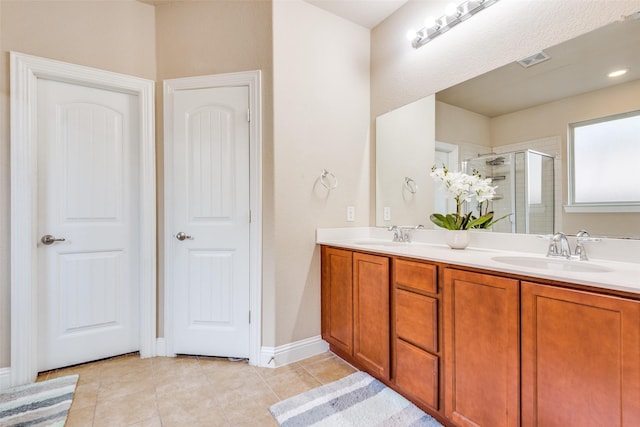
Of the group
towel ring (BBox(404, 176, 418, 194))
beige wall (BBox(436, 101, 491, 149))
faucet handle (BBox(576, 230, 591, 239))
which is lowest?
faucet handle (BBox(576, 230, 591, 239))

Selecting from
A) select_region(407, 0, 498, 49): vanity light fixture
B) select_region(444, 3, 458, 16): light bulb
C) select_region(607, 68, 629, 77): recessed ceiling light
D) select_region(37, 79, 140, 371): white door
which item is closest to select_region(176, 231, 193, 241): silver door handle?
select_region(37, 79, 140, 371): white door

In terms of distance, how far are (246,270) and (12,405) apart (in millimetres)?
1385

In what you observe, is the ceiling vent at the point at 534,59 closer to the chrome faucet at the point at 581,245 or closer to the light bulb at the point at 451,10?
the light bulb at the point at 451,10

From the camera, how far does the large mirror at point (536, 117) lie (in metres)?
1.29

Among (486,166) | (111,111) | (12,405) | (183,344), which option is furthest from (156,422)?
(486,166)

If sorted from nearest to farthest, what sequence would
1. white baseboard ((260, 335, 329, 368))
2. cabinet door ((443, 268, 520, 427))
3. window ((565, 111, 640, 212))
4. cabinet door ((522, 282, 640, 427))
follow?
1. cabinet door ((522, 282, 640, 427))
2. cabinet door ((443, 268, 520, 427))
3. window ((565, 111, 640, 212))
4. white baseboard ((260, 335, 329, 368))

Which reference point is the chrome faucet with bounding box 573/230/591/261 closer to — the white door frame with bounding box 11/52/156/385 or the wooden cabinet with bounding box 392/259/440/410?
the wooden cabinet with bounding box 392/259/440/410

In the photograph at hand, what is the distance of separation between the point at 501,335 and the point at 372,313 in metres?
0.74

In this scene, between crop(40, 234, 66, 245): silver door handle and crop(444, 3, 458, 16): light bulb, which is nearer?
crop(444, 3, 458, 16): light bulb

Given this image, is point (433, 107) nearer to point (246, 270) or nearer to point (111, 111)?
point (246, 270)

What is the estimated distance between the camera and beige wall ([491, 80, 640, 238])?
1.26 meters

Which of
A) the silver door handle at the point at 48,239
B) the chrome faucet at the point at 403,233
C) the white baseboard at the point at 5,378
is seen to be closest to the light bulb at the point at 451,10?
the chrome faucet at the point at 403,233

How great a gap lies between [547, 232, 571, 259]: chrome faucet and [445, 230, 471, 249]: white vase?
0.40 m

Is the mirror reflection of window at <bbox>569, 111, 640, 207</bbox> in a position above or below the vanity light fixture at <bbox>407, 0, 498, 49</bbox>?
below
